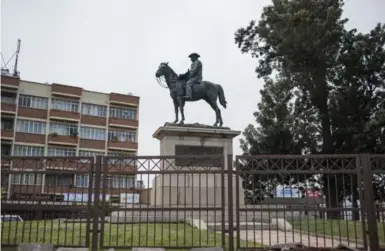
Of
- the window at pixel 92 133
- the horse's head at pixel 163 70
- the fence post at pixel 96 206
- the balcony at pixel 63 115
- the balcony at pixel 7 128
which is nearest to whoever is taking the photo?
the fence post at pixel 96 206

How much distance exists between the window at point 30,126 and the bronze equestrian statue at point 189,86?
116 ft

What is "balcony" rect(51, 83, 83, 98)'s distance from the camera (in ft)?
164

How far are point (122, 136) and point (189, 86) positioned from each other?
3816 cm

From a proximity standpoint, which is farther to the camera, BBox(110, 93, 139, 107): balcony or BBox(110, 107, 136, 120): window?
BBox(110, 107, 136, 120): window

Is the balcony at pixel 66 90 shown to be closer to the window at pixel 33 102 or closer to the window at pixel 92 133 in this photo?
the window at pixel 33 102

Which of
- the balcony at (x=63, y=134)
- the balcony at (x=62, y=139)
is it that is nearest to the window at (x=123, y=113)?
the balcony at (x=63, y=134)

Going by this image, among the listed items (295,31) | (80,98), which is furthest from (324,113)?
(80,98)

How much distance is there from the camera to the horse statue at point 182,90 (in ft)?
55.7

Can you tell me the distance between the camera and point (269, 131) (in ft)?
83.0

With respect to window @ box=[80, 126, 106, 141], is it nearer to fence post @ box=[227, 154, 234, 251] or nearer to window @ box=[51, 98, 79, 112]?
window @ box=[51, 98, 79, 112]

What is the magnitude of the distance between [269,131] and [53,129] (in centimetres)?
3188

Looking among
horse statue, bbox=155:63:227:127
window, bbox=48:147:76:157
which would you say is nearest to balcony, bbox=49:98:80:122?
window, bbox=48:147:76:157

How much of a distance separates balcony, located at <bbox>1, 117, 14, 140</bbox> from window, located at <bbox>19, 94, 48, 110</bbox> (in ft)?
7.70

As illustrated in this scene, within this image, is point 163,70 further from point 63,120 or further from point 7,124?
point 63,120
